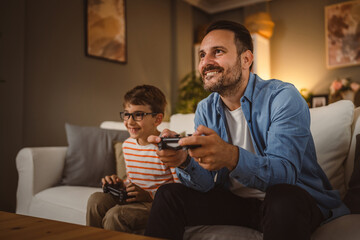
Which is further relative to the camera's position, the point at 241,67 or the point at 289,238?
the point at 241,67

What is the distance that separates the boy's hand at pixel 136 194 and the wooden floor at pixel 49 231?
0.46 metres

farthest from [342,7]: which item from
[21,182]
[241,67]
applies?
[21,182]

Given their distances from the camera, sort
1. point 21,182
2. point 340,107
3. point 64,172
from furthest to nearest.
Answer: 1. point 64,172
2. point 21,182
3. point 340,107

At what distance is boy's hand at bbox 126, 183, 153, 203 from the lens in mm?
1346

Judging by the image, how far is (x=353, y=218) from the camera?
1077mm

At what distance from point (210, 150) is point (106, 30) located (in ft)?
9.94

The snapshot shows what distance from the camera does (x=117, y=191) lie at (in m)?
1.35

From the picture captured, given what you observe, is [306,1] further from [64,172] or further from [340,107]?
[64,172]

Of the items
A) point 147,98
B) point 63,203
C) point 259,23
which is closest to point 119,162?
point 63,203

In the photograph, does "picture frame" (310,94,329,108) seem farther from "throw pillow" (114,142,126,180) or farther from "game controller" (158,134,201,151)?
"game controller" (158,134,201,151)

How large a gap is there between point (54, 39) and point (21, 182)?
62.9 inches

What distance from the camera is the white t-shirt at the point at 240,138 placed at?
1.20 metres

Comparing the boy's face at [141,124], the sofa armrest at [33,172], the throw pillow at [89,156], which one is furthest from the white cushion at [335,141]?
the sofa armrest at [33,172]

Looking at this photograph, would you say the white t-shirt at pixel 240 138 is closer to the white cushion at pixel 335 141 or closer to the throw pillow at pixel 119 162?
the white cushion at pixel 335 141
